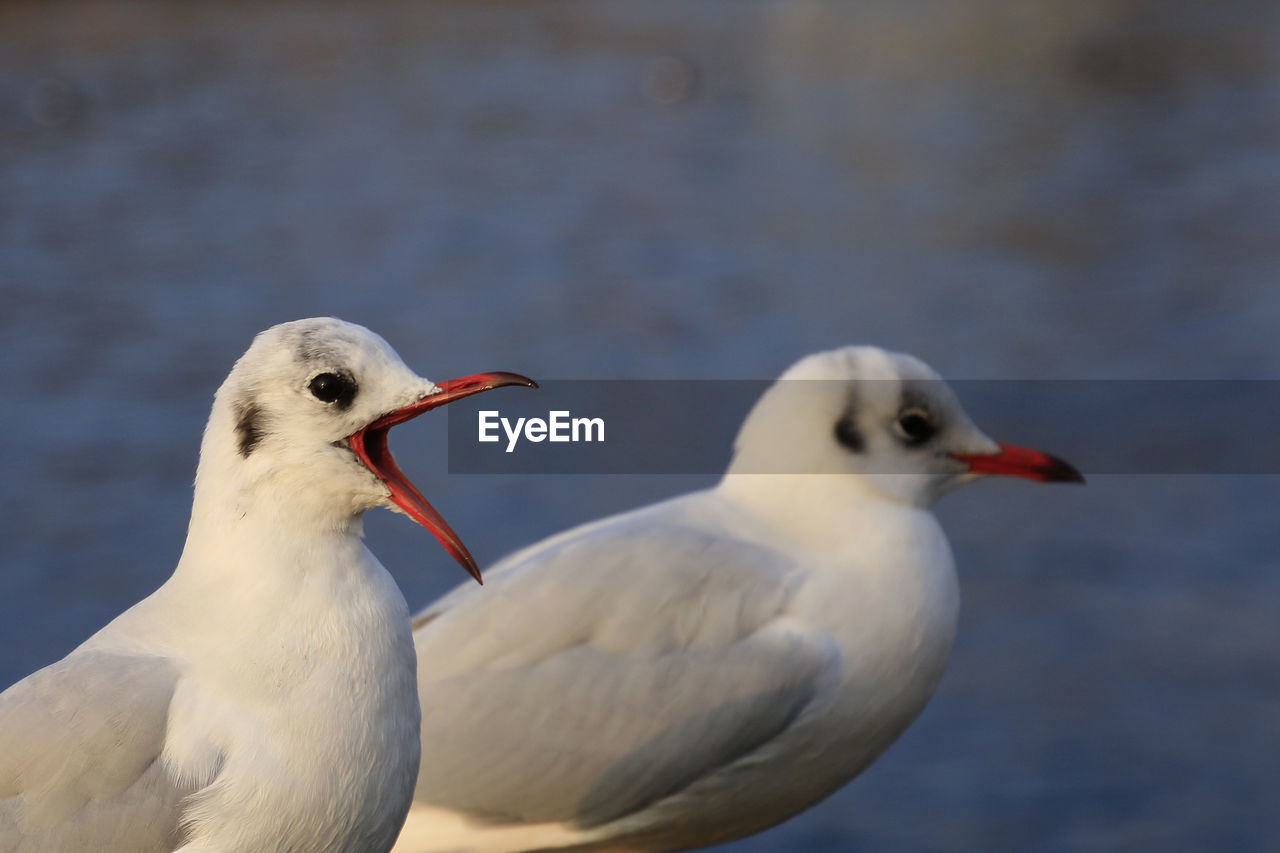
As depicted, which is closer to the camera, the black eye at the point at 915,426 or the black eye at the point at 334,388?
the black eye at the point at 334,388

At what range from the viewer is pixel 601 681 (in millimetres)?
3658

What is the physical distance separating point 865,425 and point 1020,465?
1.27 feet

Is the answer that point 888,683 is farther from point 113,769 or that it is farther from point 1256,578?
point 1256,578

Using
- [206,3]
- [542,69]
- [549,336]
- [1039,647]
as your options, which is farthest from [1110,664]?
[206,3]

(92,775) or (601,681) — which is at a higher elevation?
(601,681)

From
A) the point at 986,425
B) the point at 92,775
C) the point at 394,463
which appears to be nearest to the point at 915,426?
the point at 394,463

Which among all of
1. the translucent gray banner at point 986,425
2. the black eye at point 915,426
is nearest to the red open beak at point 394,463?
the black eye at point 915,426

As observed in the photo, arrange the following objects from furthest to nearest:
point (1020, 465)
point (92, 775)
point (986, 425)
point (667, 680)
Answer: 1. point (986, 425)
2. point (1020, 465)
3. point (667, 680)
4. point (92, 775)

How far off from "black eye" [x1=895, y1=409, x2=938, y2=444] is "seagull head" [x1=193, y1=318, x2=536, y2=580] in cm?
152

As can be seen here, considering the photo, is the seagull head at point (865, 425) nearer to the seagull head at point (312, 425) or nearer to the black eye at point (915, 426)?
the black eye at point (915, 426)

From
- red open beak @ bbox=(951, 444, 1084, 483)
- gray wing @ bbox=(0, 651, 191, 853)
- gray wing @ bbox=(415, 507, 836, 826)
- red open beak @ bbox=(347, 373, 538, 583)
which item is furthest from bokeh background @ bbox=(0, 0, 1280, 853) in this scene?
gray wing @ bbox=(0, 651, 191, 853)

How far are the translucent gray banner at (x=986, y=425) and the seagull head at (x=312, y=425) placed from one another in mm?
5068

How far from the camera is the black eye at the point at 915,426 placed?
393cm

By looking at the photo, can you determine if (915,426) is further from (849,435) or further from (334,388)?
(334,388)
